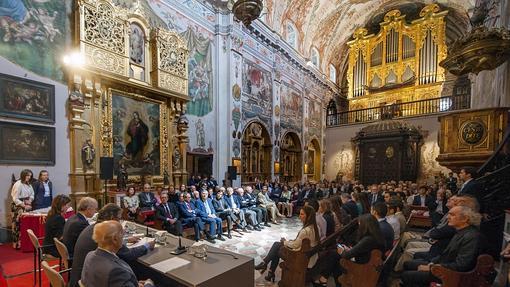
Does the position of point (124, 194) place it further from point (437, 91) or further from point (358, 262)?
point (437, 91)

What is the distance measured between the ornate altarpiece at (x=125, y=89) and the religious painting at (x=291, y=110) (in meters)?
7.23

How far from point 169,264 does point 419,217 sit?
25.9 ft

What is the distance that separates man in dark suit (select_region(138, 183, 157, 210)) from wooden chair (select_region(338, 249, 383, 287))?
553 centimetres

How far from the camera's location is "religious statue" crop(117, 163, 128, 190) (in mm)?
7383

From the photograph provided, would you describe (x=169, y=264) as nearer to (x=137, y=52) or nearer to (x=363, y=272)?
(x=363, y=272)

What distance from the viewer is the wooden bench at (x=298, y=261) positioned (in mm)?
3393

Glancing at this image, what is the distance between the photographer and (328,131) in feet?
63.0

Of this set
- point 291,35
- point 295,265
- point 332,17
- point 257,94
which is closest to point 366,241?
point 295,265

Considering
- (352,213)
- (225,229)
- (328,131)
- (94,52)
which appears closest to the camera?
(352,213)

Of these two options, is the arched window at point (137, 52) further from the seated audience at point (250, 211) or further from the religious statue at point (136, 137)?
the seated audience at point (250, 211)

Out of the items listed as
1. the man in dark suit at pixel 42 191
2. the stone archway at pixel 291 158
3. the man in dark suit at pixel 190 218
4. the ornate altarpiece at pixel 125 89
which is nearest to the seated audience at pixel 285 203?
the ornate altarpiece at pixel 125 89

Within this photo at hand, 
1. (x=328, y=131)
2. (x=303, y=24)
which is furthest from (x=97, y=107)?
(x=328, y=131)

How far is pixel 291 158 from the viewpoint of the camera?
1636cm

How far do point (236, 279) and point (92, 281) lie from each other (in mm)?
1280
